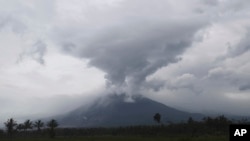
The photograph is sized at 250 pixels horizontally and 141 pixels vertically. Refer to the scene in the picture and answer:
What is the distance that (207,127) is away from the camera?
601ft

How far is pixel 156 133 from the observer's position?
181125mm

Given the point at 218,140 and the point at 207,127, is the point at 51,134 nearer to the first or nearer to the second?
the point at 207,127

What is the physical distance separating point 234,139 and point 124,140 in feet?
390

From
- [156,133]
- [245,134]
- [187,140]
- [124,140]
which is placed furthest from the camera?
[156,133]

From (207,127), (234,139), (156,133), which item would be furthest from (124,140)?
(234,139)

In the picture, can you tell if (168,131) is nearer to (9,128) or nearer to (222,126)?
(222,126)

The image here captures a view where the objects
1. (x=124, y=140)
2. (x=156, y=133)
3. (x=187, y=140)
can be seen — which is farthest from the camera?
(x=156, y=133)

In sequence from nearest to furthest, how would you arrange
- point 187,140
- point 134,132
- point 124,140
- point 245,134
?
point 245,134
point 187,140
point 124,140
point 134,132

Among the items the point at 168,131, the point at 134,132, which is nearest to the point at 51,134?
the point at 134,132

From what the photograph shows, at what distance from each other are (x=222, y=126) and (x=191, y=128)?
49.5 feet

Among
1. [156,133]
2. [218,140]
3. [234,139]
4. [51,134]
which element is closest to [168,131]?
[156,133]

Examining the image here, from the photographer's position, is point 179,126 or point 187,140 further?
point 179,126

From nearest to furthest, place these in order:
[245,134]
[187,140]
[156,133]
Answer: [245,134] → [187,140] → [156,133]

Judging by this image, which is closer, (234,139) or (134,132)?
(234,139)
